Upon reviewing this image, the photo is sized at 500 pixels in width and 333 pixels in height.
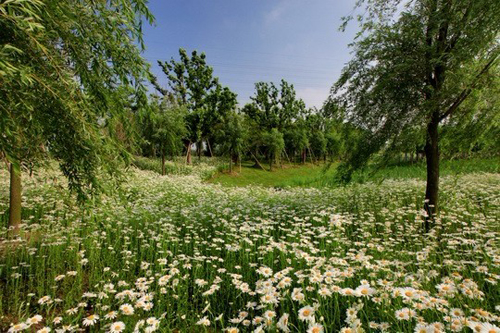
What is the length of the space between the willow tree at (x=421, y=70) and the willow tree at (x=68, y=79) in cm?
548

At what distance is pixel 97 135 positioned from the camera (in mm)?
3072

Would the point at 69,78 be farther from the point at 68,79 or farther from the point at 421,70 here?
the point at 421,70

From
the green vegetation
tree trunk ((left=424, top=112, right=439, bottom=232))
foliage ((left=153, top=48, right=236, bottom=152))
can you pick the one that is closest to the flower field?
the green vegetation

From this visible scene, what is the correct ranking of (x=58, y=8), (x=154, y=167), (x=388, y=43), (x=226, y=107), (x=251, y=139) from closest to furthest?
(x=58, y=8)
(x=388, y=43)
(x=154, y=167)
(x=226, y=107)
(x=251, y=139)

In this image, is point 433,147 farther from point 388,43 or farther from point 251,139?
point 251,139

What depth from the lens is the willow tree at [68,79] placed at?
2.45 m

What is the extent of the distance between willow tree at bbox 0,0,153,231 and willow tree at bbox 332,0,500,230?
18.0ft

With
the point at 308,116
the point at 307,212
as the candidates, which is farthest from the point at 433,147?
the point at 308,116

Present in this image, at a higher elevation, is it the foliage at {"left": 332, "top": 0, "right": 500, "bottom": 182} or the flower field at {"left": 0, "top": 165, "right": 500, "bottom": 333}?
the foliage at {"left": 332, "top": 0, "right": 500, "bottom": 182}

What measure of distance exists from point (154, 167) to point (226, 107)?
12.0 metres

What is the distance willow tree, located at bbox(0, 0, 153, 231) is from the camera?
2.45 meters

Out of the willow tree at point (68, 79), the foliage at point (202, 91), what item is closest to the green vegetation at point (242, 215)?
the willow tree at point (68, 79)

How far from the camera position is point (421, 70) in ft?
19.9

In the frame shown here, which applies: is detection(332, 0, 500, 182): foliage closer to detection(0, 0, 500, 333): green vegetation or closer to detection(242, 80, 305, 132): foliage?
detection(0, 0, 500, 333): green vegetation
